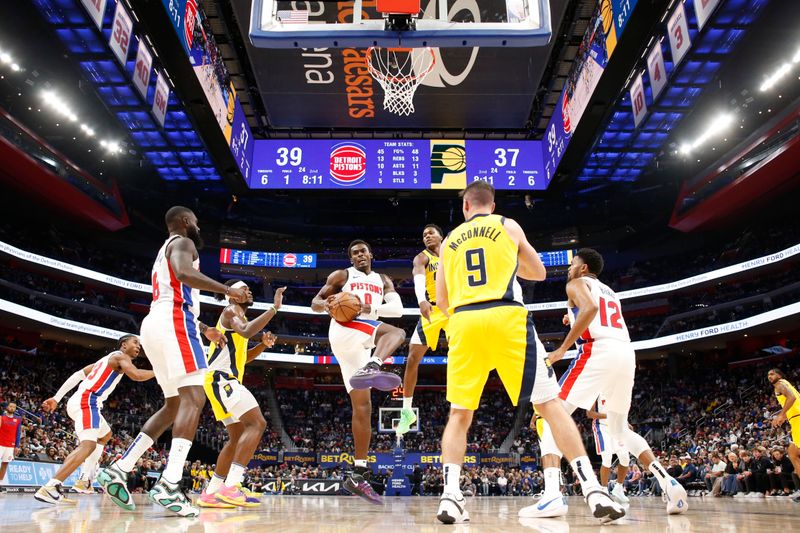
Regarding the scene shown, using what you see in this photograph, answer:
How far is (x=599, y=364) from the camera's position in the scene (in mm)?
5328

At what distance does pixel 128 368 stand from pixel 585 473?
5.78 metres

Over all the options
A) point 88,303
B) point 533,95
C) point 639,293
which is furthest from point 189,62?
point 639,293

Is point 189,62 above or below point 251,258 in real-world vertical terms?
below

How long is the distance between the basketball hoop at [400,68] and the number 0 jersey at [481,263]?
30.6 ft

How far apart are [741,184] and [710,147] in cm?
192

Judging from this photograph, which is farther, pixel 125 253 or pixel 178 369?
pixel 125 253

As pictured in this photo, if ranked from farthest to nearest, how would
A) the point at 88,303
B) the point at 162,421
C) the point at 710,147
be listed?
the point at 88,303
the point at 710,147
the point at 162,421

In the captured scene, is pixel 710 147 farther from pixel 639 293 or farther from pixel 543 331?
pixel 543 331

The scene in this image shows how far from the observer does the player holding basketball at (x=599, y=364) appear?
199 inches

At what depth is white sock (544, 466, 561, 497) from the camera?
438 centimetres

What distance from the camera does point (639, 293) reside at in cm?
3086

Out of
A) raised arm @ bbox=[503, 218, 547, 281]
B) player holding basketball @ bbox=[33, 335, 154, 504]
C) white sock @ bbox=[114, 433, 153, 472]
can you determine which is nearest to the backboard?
raised arm @ bbox=[503, 218, 547, 281]

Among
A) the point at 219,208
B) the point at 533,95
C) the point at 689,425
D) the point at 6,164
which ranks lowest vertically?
the point at 689,425

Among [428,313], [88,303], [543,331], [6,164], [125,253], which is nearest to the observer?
[428,313]
